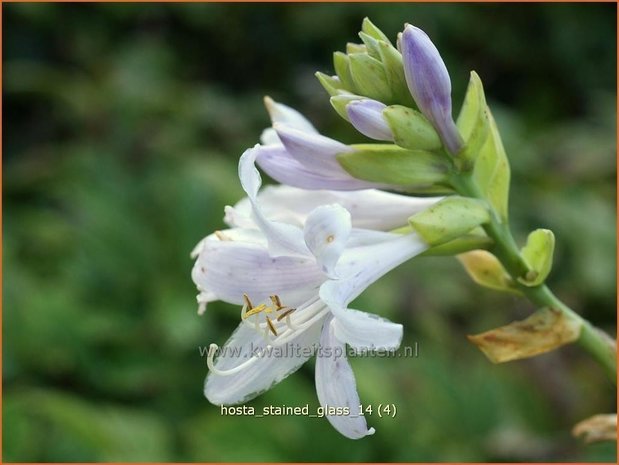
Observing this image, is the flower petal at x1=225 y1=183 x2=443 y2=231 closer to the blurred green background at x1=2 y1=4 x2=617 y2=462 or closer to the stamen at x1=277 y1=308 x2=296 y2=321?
the stamen at x1=277 y1=308 x2=296 y2=321

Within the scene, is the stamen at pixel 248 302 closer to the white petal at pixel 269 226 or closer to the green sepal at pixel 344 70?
the white petal at pixel 269 226

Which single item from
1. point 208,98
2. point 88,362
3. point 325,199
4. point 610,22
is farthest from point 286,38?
point 325,199

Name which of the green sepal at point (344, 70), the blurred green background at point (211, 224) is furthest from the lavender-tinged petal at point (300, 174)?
the blurred green background at point (211, 224)

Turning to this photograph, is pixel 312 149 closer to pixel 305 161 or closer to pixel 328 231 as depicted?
pixel 305 161

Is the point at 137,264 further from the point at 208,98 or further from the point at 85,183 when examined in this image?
the point at 208,98

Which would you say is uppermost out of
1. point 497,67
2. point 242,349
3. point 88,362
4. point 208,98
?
point 497,67
